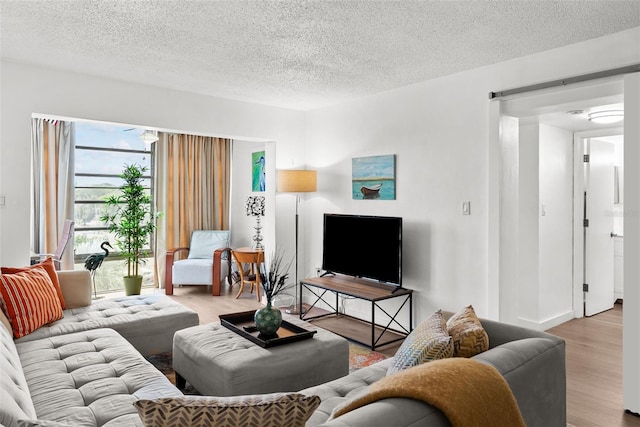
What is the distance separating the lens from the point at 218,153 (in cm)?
723

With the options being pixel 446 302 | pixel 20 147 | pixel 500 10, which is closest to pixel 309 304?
pixel 446 302

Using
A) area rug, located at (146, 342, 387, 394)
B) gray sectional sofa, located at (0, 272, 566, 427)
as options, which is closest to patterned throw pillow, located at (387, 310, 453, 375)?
gray sectional sofa, located at (0, 272, 566, 427)

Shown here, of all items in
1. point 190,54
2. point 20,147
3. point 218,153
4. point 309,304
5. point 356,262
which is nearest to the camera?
point 190,54

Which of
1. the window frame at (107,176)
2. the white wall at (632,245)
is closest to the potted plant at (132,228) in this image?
the window frame at (107,176)

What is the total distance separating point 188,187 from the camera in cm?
695

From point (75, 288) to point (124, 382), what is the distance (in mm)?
1793

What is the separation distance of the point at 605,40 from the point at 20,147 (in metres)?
4.64

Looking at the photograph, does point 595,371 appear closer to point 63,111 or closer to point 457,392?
point 457,392

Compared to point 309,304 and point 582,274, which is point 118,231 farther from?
point 582,274

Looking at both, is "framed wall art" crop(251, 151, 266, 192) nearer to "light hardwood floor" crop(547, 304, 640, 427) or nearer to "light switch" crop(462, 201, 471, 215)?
"light switch" crop(462, 201, 471, 215)

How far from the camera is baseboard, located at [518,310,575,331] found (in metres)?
4.52

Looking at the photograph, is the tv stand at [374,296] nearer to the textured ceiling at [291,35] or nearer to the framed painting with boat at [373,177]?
the framed painting with boat at [373,177]

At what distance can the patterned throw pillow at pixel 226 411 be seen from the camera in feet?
3.59

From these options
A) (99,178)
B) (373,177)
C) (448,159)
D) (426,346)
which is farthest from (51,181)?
(426,346)
